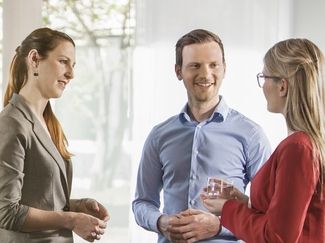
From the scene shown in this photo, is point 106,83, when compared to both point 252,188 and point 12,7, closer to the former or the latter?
point 12,7

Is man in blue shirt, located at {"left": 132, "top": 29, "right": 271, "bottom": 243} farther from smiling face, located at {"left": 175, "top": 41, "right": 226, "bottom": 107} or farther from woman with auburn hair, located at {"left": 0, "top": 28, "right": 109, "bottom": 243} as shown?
woman with auburn hair, located at {"left": 0, "top": 28, "right": 109, "bottom": 243}

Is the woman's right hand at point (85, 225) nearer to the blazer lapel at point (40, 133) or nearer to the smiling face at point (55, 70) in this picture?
the blazer lapel at point (40, 133)

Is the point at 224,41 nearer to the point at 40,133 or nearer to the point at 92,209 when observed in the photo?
the point at 92,209

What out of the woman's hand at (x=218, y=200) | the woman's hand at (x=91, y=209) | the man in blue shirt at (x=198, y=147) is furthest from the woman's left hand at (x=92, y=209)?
the woman's hand at (x=218, y=200)

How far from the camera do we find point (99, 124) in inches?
104

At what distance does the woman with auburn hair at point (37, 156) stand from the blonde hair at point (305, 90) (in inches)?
24.7

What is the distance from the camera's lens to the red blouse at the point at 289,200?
4.35 feet

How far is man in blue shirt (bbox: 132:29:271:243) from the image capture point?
6.05ft

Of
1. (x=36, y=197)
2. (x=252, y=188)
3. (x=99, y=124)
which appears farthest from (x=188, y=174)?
(x=99, y=124)

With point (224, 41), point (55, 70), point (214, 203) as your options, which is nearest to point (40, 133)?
point (55, 70)

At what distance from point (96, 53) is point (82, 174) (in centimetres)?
58

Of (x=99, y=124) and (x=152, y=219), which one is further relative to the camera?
(x=99, y=124)

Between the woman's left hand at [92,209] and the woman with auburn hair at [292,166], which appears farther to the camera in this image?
the woman's left hand at [92,209]

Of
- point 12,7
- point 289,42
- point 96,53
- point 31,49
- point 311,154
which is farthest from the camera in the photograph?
point 96,53
